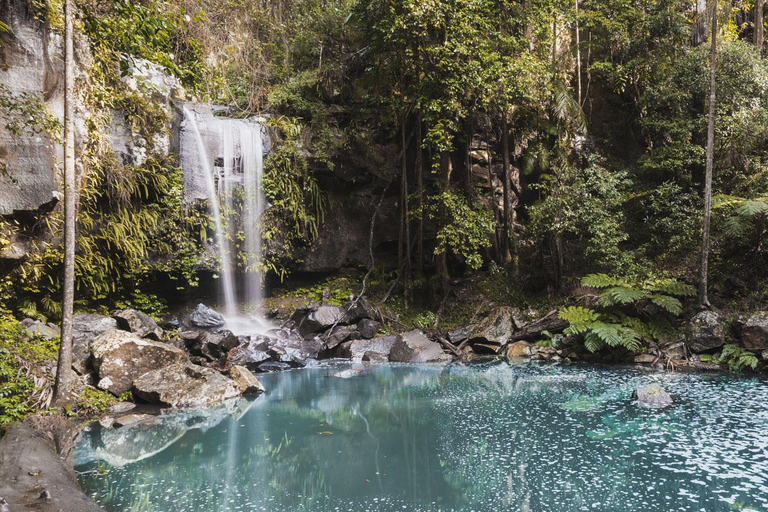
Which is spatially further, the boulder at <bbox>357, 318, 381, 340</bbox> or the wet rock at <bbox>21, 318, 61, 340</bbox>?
the boulder at <bbox>357, 318, 381, 340</bbox>

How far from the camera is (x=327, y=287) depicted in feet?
46.8

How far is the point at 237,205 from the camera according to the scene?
1297 centimetres

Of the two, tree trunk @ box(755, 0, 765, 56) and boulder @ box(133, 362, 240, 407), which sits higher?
tree trunk @ box(755, 0, 765, 56)

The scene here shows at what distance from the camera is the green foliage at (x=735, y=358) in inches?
336

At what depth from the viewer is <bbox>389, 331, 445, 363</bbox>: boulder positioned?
10969mm

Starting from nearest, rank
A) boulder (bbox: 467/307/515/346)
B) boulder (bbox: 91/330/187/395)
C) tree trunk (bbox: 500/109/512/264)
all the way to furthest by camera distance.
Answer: boulder (bbox: 91/330/187/395), boulder (bbox: 467/307/515/346), tree trunk (bbox: 500/109/512/264)

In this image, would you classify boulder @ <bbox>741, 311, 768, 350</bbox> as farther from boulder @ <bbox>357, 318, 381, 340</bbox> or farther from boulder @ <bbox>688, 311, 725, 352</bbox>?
boulder @ <bbox>357, 318, 381, 340</bbox>

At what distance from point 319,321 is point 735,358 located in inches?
337

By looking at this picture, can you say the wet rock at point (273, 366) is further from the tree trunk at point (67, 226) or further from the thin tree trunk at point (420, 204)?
the thin tree trunk at point (420, 204)

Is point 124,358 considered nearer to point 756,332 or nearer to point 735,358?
point 735,358

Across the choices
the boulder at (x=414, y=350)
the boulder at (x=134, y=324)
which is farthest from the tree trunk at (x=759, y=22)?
the boulder at (x=134, y=324)

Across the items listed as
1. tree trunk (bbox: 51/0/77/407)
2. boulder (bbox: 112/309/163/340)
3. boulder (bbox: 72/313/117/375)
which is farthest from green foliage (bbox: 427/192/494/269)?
tree trunk (bbox: 51/0/77/407)

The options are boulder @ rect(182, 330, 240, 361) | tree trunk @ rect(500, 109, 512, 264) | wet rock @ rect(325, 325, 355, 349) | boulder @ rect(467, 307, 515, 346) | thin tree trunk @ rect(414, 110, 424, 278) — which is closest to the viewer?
→ boulder @ rect(182, 330, 240, 361)

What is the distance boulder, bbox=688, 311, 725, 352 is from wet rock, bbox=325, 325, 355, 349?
23.8 feet
